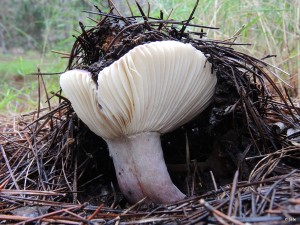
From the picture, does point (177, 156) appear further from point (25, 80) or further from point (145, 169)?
point (25, 80)

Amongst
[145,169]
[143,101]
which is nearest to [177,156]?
[145,169]

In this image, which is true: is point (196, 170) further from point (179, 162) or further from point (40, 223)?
point (40, 223)

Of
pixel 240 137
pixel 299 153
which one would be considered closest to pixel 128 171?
pixel 240 137

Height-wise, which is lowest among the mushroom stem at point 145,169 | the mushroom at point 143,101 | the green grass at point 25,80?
the mushroom stem at point 145,169

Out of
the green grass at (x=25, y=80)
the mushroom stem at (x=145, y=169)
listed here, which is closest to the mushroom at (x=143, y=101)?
the mushroom stem at (x=145, y=169)

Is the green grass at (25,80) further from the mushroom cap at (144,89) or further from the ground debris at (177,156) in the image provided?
the mushroom cap at (144,89)

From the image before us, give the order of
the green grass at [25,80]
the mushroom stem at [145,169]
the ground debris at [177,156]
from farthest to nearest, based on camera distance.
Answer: the green grass at [25,80] < the mushroom stem at [145,169] < the ground debris at [177,156]

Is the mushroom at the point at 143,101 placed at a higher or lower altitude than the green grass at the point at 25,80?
lower
